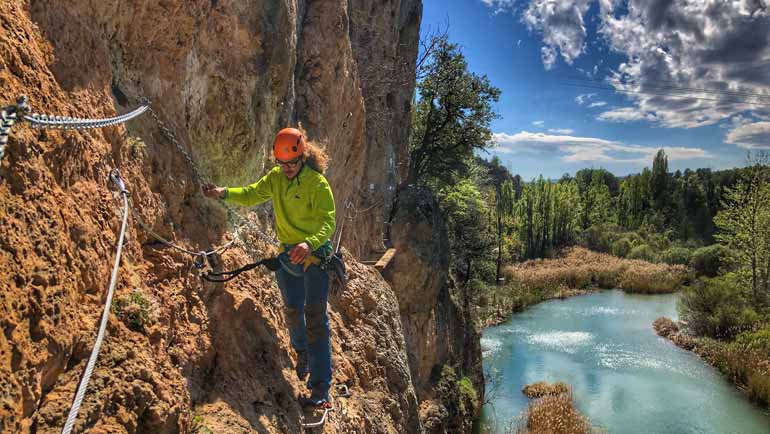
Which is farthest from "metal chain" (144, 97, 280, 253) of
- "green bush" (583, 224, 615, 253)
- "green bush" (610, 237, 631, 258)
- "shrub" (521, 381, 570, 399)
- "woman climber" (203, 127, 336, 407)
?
"green bush" (583, 224, 615, 253)

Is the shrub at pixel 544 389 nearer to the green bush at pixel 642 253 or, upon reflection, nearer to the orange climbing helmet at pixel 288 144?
the orange climbing helmet at pixel 288 144

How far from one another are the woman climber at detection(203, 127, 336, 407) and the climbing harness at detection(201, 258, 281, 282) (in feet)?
0.25

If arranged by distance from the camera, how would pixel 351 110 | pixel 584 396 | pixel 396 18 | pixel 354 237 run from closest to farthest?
pixel 351 110, pixel 354 237, pixel 396 18, pixel 584 396

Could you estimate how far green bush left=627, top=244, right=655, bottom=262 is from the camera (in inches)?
2121

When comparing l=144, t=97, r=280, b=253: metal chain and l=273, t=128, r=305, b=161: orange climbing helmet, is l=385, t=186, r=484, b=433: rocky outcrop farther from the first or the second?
l=273, t=128, r=305, b=161: orange climbing helmet

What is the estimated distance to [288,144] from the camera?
12.6 feet

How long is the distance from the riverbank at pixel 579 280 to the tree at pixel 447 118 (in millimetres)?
16406

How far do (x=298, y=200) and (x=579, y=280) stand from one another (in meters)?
45.2

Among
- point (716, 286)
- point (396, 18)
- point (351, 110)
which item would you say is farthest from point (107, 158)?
point (716, 286)

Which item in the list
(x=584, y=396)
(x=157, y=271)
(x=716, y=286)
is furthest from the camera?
(x=716, y=286)

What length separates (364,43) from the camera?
1314 cm

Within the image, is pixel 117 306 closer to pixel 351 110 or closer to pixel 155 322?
pixel 155 322

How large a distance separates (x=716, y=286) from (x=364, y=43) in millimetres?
27220

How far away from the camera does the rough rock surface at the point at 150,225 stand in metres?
2.15
